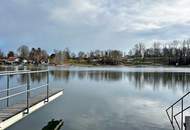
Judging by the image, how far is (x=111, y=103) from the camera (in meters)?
17.4

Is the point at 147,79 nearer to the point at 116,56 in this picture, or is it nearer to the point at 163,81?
the point at 163,81

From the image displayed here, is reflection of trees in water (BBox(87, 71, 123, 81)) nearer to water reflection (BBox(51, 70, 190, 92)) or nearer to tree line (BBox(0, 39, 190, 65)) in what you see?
water reflection (BBox(51, 70, 190, 92))

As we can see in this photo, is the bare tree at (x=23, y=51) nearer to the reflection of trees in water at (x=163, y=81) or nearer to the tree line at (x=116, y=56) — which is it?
the tree line at (x=116, y=56)

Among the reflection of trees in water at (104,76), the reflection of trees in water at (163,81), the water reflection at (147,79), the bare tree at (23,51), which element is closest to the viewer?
the reflection of trees in water at (163,81)

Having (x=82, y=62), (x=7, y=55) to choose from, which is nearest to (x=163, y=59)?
(x=82, y=62)

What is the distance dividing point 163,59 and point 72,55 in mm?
38553

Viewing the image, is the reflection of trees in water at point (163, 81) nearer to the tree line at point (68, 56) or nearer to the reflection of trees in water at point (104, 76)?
the reflection of trees in water at point (104, 76)

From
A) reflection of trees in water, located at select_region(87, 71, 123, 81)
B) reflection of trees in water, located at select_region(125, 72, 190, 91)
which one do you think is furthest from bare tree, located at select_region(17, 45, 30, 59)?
reflection of trees in water, located at select_region(125, 72, 190, 91)

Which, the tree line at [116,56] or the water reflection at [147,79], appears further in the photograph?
the tree line at [116,56]

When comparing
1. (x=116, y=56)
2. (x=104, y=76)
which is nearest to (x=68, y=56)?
(x=116, y=56)

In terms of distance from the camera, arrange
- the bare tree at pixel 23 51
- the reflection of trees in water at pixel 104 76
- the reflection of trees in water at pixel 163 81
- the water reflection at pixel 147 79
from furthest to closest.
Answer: the bare tree at pixel 23 51 < the reflection of trees in water at pixel 104 76 < the water reflection at pixel 147 79 < the reflection of trees in water at pixel 163 81

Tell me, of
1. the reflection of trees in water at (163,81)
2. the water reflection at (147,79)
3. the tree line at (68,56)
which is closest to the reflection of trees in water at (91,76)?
the water reflection at (147,79)

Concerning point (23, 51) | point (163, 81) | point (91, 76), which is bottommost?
point (163, 81)

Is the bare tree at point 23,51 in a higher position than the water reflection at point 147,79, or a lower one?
higher
